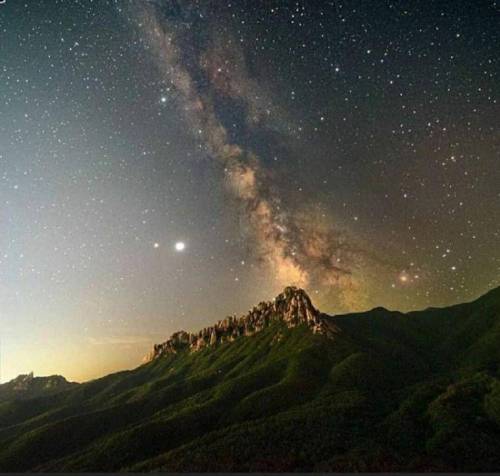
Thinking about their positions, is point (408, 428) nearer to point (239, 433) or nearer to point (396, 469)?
point (396, 469)

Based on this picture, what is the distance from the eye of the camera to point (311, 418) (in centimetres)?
9556

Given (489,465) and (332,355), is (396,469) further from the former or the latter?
(332,355)

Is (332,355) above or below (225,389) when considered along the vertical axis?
above

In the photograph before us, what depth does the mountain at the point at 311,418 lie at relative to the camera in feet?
245

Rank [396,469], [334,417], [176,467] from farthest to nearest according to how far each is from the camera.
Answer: [334,417] → [176,467] → [396,469]

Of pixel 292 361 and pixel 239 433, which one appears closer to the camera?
pixel 239 433

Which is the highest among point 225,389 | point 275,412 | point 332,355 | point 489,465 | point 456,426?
point 332,355

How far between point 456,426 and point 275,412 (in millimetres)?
48723

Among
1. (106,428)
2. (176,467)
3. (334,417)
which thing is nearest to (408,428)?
(334,417)

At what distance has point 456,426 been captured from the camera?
8356 centimetres

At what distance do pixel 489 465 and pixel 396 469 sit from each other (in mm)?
14900

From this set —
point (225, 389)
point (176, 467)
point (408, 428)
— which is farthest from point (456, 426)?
point (225, 389)

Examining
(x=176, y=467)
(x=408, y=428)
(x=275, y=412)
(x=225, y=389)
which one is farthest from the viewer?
(x=225, y=389)

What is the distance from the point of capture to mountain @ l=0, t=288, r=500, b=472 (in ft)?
245
